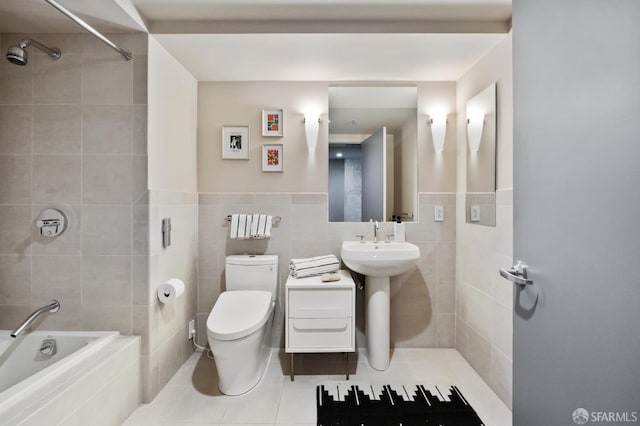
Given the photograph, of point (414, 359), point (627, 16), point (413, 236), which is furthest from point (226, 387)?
point (627, 16)

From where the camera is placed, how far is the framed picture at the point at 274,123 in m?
2.59

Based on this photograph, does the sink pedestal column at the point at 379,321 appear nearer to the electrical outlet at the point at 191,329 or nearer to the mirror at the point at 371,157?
the mirror at the point at 371,157

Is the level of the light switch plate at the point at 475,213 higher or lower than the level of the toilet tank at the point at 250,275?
higher

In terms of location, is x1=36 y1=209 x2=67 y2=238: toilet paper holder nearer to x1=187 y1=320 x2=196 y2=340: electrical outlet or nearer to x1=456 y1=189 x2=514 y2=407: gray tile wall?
x1=187 y1=320 x2=196 y2=340: electrical outlet

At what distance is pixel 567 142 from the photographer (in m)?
0.81

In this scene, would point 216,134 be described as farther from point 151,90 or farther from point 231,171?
point 151,90

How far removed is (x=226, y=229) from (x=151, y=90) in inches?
44.8

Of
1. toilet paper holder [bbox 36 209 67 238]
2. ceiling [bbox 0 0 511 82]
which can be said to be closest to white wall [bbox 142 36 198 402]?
ceiling [bbox 0 0 511 82]

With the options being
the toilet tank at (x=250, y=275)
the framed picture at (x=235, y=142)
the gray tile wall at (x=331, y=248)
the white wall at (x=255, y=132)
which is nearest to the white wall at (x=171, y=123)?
the white wall at (x=255, y=132)

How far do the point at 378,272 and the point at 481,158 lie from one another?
41.2 inches

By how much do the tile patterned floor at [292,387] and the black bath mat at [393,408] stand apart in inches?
2.4

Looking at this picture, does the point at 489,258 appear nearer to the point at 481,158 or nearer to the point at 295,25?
the point at 481,158

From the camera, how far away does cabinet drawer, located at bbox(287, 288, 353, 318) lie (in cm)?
214

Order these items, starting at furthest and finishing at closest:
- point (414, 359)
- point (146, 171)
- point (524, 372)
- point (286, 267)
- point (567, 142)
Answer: point (286, 267) → point (414, 359) → point (146, 171) → point (524, 372) → point (567, 142)
